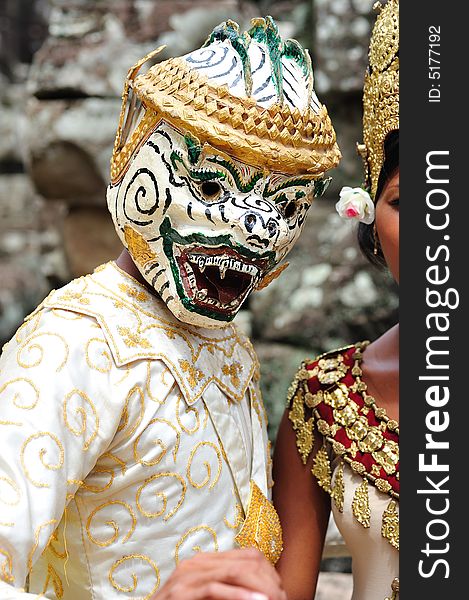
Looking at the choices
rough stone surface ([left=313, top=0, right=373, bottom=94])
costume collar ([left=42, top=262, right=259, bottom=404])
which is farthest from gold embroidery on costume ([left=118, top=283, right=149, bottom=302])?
rough stone surface ([left=313, top=0, right=373, bottom=94])

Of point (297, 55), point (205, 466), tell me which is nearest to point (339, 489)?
point (205, 466)

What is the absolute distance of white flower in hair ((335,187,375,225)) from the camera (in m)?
1.93

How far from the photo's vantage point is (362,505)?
1.93 meters

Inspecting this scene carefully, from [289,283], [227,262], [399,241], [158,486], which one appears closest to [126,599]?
[158,486]

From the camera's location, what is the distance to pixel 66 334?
1562 mm

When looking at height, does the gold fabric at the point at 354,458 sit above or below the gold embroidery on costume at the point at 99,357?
below

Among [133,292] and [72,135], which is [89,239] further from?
[133,292]

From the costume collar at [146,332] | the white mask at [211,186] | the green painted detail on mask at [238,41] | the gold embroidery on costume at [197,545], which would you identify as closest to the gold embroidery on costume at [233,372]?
the costume collar at [146,332]

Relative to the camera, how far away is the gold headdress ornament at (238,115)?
1559mm

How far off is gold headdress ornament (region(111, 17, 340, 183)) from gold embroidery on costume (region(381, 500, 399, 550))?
68 cm

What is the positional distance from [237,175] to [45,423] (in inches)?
19.6

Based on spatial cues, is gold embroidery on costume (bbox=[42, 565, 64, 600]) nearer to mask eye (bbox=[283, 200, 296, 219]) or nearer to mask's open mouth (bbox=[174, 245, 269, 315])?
mask's open mouth (bbox=[174, 245, 269, 315])

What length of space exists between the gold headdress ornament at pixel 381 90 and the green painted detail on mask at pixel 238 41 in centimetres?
33

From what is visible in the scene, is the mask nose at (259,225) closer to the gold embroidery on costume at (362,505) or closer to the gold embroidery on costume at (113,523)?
the gold embroidery on costume at (113,523)
